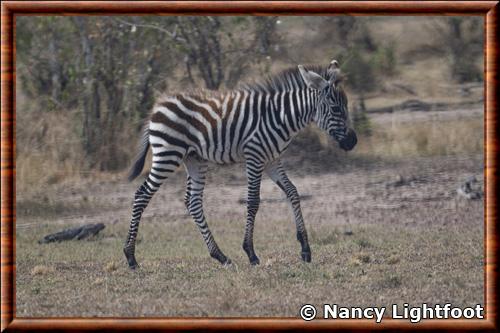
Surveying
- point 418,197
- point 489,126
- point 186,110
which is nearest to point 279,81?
point 186,110

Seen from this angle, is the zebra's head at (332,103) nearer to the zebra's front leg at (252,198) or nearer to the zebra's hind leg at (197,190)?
the zebra's front leg at (252,198)

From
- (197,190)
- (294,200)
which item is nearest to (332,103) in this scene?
(294,200)

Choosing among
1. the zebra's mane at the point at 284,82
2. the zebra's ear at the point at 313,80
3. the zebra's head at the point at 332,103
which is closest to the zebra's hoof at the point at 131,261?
the zebra's mane at the point at 284,82

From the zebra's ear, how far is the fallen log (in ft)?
12.1

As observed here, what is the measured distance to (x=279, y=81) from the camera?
9156mm

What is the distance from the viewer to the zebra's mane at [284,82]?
906 cm

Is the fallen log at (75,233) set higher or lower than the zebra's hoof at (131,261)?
higher

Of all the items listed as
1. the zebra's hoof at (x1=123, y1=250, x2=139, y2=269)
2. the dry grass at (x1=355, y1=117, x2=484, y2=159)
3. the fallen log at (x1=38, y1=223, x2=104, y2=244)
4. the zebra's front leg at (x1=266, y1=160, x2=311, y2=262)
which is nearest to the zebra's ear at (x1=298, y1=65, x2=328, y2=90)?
the zebra's front leg at (x1=266, y1=160, x2=311, y2=262)

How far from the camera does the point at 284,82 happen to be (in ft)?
30.0

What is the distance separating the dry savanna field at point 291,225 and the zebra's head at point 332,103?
1.33 metres

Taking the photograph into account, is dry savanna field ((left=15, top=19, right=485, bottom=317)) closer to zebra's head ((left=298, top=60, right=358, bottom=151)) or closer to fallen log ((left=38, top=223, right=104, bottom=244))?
fallen log ((left=38, top=223, right=104, bottom=244))

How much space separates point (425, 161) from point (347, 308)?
714 centimetres

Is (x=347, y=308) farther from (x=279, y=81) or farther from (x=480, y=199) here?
(x=480, y=199)

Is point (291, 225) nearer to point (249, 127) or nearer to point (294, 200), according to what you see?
point (294, 200)
